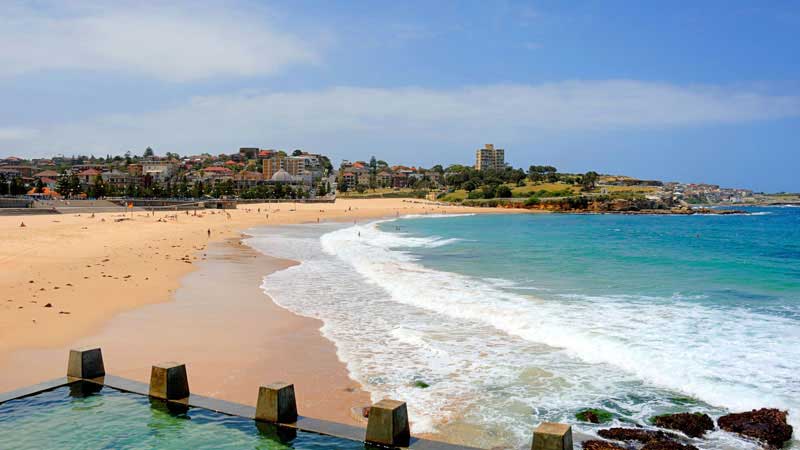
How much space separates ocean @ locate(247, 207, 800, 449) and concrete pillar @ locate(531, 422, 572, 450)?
1264 mm

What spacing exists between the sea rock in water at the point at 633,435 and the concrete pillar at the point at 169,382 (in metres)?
4.73

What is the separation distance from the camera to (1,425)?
20.6 feet

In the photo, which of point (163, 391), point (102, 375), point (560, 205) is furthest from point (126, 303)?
point (560, 205)

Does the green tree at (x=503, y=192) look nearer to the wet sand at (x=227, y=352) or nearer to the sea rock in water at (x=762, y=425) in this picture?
the wet sand at (x=227, y=352)

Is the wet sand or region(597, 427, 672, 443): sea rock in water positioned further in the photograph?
the wet sand

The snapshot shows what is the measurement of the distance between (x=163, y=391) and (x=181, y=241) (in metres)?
26.3

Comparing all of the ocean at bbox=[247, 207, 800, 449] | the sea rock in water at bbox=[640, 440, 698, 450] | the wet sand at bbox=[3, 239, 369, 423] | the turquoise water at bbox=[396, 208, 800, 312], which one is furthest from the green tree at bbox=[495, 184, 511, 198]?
the sea rock in water at bbox=[640, 440, 698, 450]

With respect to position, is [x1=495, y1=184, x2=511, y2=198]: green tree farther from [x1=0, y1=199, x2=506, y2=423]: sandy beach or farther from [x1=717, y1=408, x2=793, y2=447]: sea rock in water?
[x1=717, y1=408, x2=793, y2=447]: sea rock in water

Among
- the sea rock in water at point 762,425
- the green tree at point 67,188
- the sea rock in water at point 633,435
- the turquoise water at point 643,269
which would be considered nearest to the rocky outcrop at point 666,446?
the sea rock in water at point 633,435

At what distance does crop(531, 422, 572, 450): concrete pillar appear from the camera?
507 centimetres

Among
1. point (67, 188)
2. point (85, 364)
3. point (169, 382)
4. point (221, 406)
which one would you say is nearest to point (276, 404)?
point (221, 406)

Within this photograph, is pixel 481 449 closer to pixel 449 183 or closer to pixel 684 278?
pixel 684 278

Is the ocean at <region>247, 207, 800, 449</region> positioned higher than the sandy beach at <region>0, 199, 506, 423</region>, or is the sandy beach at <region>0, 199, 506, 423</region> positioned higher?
the sandy beach at <region>0, 199, 506, 423</region>

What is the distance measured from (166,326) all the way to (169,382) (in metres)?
4.95
